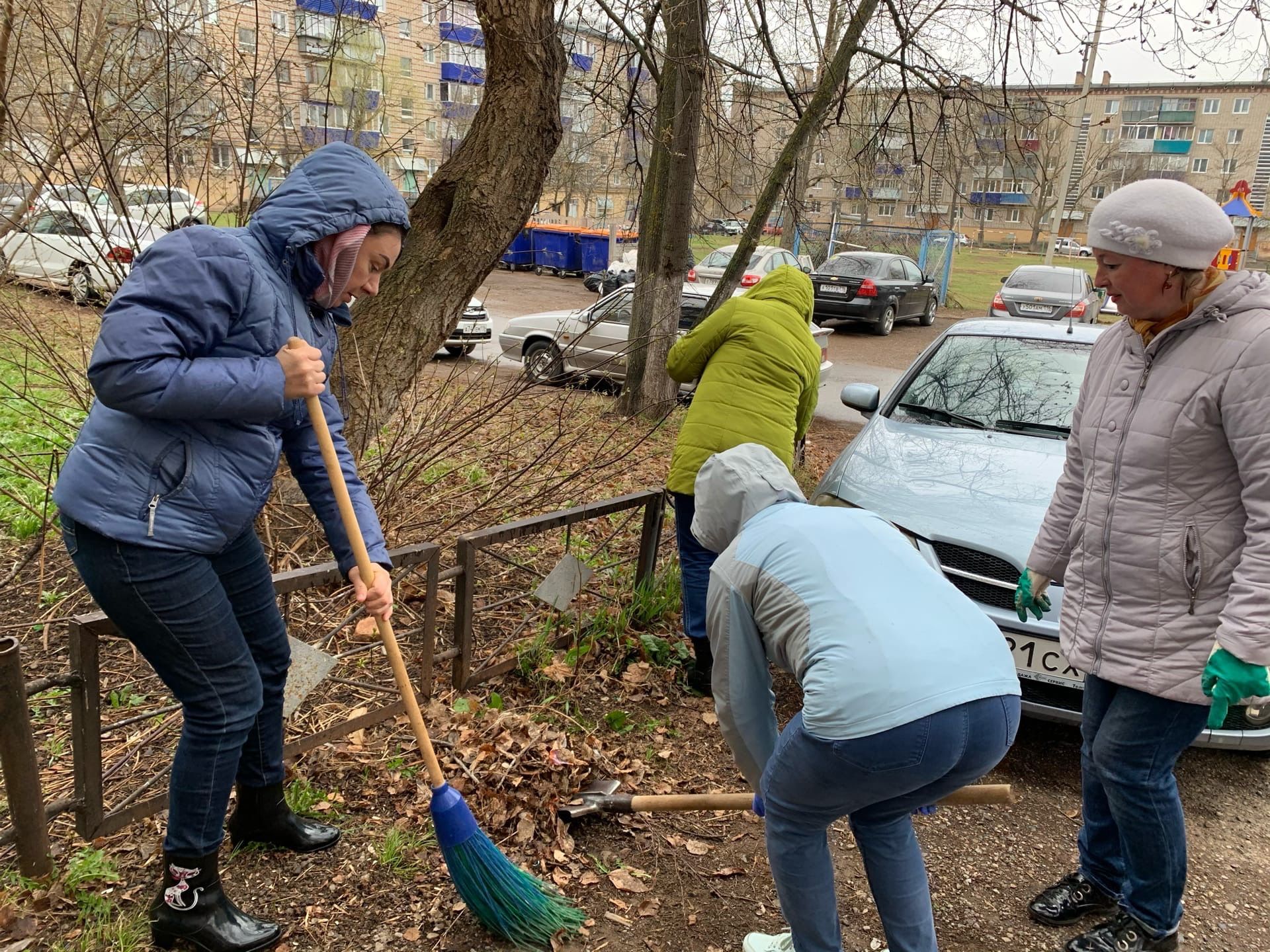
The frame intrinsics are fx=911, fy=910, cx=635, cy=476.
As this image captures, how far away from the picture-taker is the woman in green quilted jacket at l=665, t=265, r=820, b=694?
12.1ft

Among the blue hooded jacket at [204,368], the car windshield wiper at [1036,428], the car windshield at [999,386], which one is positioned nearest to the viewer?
the blue hooded jacket at [204,368]

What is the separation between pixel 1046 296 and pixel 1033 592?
53.3 feet

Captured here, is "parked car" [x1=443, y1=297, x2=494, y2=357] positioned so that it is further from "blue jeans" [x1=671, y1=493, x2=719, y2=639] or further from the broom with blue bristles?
the broom with blue bristles

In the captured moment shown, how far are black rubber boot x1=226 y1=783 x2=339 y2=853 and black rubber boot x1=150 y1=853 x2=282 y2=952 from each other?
33cm

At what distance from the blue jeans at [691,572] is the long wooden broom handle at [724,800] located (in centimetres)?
106

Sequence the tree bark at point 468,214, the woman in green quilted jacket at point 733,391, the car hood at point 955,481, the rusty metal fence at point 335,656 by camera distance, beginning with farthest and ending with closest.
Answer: the tree bark at point 468,214 → the woman in green quilted jacket at point 733,391 → the car hood at point 955,481 → the rusty metal fence at point 335,656

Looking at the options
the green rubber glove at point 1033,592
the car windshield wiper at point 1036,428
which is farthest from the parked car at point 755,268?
the green rubber glove at point 1033,592

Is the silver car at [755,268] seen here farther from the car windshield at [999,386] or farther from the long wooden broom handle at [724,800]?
the long wooden broom handle at [724,800]

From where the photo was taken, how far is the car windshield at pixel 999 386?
176 inches

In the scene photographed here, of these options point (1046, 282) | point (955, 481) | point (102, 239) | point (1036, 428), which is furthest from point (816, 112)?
point (1046, 282)

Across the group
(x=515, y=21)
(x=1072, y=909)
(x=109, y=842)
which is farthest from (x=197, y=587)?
(x=515, y=21)

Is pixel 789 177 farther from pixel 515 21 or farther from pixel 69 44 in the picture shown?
pixel 69 44

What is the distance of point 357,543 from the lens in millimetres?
2162

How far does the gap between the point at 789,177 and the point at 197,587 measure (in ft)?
23.4
